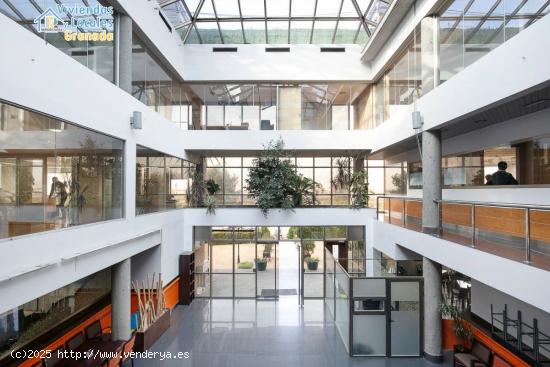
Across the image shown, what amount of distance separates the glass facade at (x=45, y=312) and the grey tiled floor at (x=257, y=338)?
2.42 m

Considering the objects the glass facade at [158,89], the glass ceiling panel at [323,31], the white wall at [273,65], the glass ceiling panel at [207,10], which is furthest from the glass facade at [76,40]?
the glass ceiling panel at [323,31]

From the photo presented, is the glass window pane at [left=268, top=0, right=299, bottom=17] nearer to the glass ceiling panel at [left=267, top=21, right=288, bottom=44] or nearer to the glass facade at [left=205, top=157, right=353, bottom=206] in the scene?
the glass ceiling panel at [left=267, top=21, right=288, bottom=44]

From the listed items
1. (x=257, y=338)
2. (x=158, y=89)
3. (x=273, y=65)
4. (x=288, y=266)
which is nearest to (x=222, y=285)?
(x=288, y=266)

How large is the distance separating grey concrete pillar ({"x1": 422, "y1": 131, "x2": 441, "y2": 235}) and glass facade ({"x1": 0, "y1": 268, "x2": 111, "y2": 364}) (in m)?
9.28

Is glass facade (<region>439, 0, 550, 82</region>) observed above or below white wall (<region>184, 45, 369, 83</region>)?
below

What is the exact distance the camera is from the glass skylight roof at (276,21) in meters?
13.8

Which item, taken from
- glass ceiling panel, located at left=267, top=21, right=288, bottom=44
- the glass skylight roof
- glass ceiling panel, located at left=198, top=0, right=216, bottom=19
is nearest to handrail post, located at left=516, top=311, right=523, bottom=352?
the glass skylight roof

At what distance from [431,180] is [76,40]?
891 cm

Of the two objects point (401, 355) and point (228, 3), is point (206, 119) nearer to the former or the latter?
point (228, 3)

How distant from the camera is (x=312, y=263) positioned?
1441 cm

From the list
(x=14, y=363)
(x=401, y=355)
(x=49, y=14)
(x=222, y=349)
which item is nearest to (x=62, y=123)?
(x=49, y=14)

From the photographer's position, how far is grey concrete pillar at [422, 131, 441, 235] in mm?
8680

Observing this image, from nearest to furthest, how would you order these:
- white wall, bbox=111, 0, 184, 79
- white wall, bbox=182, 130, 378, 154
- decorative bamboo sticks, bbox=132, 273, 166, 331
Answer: white wall, bbox=111, 0, 184, 79
decorative bamboo sticks, bbox=132, 273, 166, 331
white wall, bbox=182, 130, 378, 154

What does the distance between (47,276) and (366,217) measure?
1097 cm
